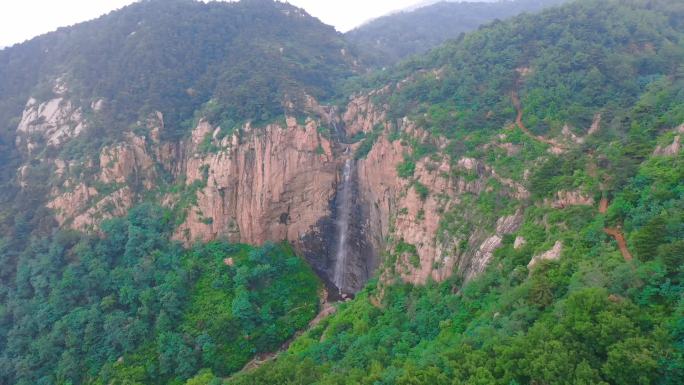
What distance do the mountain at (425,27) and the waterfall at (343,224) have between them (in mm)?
32016

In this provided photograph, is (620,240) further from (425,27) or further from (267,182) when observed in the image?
(425,27)

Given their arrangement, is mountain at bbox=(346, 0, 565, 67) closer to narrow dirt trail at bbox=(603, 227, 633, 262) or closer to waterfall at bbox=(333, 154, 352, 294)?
waterfall at bbox=(333, 154, 352, 294)

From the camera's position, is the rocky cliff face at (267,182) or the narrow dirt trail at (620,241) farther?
the rocky cliff face at (267,182)

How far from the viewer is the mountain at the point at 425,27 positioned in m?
80.2

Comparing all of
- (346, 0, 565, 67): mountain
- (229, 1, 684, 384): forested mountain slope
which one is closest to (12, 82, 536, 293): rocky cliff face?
(229, 1, 684, 384): forested mountain slope

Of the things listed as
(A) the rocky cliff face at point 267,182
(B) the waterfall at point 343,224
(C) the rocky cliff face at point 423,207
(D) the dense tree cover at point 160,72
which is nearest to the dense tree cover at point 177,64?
(D) the dense tree cover at point 160,72

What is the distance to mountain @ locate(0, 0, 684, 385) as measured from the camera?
62.5ft

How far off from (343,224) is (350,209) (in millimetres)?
1524

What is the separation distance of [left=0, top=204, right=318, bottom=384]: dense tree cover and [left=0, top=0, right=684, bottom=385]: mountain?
0.59ft

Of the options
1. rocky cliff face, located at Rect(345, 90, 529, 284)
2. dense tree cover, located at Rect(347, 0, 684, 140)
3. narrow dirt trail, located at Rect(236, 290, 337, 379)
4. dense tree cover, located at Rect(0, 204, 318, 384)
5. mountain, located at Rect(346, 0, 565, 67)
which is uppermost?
mountain, located at Rect(346, 0, 565, 67)

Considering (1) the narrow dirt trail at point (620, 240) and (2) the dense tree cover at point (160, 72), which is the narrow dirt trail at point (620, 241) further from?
(2) the dense tree cover at point (160, 72)

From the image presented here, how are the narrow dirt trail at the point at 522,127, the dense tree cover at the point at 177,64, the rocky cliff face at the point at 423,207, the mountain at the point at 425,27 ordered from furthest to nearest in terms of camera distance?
the mountain at the point at 425,27, the dense tree cover at the point at 177,64, the narrow dirt trail at the point at 522,127, the rocky cliff face at the point at 423,207

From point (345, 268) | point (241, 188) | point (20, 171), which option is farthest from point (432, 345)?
point (20, 171)

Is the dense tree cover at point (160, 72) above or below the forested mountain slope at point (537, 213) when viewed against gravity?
above
